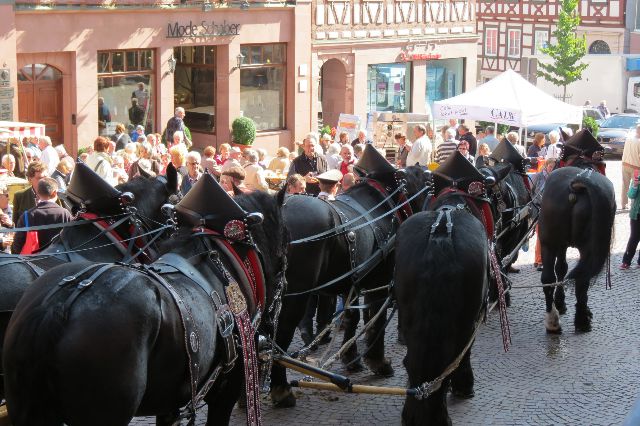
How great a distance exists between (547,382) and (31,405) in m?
5.93

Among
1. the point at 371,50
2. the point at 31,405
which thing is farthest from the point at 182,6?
the point at 31,405

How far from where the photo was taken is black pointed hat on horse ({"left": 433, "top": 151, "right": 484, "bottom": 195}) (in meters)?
10.0

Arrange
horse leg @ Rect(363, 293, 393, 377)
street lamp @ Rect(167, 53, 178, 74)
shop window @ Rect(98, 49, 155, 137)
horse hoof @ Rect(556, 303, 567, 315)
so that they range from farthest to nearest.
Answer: street lamp @ Rect(167, 53, 178, 74), shop window @ Rect(98, 49, 155, 137), horse hoof @ Rect(556, 303, 567, 315), horse leg @ Rect(363, 293, 393, 377)

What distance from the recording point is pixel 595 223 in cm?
1172

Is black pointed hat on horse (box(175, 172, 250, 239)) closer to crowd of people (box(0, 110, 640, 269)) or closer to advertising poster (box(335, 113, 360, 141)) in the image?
crowd of people (box(0, 110, 640, 269))

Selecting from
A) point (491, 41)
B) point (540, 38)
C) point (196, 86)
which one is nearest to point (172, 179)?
point (196, 86)

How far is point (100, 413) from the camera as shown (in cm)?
556

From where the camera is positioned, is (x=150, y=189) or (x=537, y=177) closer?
(x=150, y=189)

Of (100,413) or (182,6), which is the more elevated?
(182,6)

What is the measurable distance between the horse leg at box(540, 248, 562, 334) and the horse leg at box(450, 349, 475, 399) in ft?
8.18

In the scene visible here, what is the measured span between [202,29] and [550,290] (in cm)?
1629

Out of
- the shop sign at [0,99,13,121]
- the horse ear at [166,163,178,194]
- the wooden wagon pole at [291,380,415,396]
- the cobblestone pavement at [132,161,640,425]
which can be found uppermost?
the shop sign at [0,99,13,121]

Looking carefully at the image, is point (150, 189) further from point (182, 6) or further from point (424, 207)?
point (182, 6)

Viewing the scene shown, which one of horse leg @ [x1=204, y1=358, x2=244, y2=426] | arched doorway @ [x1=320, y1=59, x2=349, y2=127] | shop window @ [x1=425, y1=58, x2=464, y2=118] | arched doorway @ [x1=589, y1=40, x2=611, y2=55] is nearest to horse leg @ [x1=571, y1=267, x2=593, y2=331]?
horse leg @ [x1=204, y1=358, x2=244, y2=426]
